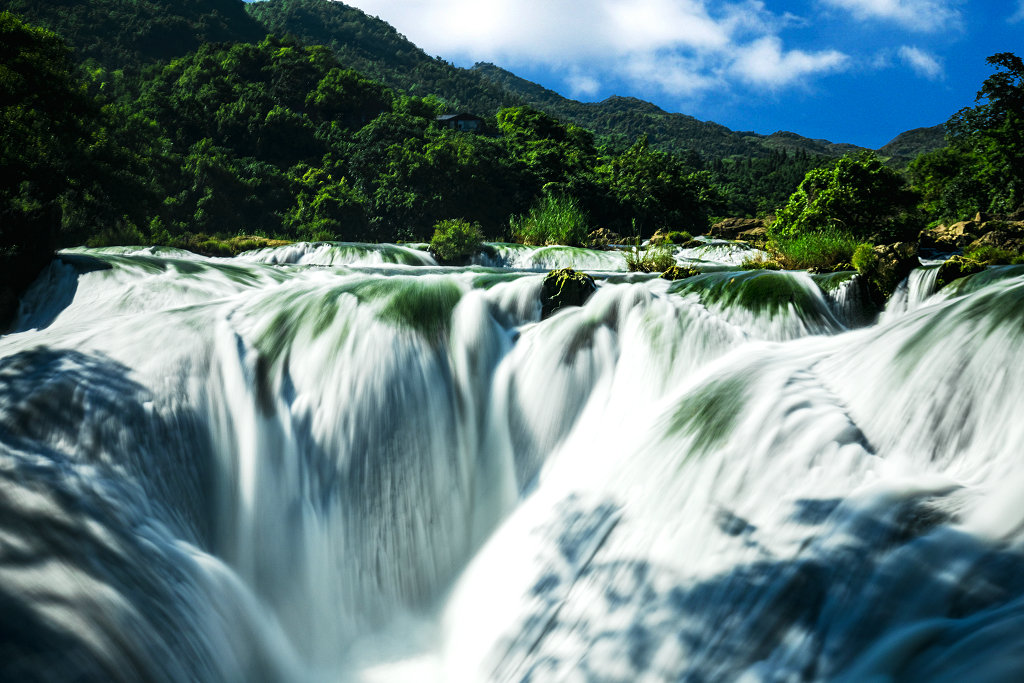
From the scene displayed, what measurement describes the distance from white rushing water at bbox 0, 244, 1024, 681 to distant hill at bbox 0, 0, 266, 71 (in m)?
65.1

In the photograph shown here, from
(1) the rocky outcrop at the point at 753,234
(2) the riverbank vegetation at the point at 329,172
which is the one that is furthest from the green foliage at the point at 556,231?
(1) the rocky outcrop at the point at 753,234

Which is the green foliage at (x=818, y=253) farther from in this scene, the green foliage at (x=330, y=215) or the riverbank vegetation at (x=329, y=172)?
the green foliage at (x=330, y=215)

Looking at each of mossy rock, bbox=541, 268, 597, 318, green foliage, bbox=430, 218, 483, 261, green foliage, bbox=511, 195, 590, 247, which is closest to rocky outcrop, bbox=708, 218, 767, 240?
green foliage, bbox=511, 195, 590, 247

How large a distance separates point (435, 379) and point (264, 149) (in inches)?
1609

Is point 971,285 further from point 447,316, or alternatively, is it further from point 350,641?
point 350,641

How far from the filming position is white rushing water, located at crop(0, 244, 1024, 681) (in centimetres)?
258

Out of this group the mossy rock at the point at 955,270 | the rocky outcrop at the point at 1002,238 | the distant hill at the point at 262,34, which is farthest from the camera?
the distant hill at the point at 262,34

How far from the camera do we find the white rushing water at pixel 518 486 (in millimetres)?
2584

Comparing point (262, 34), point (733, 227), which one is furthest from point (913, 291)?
point (262, 34)

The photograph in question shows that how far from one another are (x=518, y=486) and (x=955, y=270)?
5582 mm

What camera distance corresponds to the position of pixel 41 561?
2.75 m

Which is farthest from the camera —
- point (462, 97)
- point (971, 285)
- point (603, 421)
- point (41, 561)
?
point (462, 97)

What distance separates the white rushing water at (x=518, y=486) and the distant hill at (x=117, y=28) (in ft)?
214

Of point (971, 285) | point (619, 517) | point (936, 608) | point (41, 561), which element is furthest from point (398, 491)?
point (971, 285)
